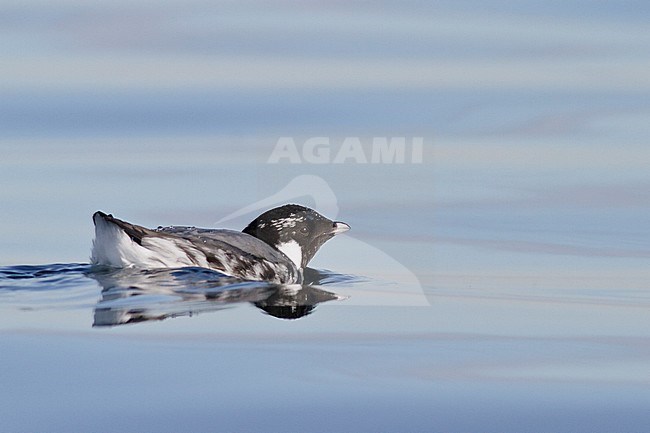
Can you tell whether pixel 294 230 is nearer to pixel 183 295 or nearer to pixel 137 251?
pixel 137 251

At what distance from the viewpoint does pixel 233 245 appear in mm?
9648

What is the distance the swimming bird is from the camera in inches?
359

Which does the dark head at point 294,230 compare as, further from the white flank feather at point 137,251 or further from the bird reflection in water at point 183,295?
the white flank feather at point 137,251

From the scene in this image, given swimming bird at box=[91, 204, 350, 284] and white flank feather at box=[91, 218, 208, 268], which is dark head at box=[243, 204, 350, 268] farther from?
white flank feather at box=[91, 218, 208, 268]

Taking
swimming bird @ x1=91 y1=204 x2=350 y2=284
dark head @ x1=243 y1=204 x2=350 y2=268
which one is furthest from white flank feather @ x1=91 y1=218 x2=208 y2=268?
dark head @ x1=243 y1=204 x2=350 y2=268

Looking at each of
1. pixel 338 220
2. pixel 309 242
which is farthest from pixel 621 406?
pixel 338 220

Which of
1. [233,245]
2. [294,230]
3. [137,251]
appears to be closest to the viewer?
[137,251]

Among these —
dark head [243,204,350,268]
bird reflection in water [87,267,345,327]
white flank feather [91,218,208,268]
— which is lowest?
bird reflection in water [87,267,345,327]

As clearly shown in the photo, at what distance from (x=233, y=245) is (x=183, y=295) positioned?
3.81ft

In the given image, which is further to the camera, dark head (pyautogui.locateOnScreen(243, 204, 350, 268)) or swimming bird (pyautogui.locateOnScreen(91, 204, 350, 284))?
dark head (pyautogui.locateOnScreen(243, 204, 350, 268))

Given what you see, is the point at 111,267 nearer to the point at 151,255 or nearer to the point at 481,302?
Answer: the point at 151,255

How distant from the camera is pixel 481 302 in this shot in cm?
888

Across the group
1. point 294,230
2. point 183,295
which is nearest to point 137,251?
point 183,295

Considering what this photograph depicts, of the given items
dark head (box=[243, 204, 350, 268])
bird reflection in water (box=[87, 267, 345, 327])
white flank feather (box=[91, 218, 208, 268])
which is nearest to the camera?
bird reflection in water (box=[87, 267, 345, 327])
